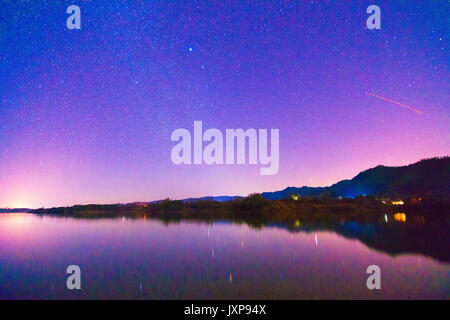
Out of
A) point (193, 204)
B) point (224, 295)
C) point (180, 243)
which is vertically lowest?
point (193, 204)

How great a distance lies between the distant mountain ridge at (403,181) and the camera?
84.6 m

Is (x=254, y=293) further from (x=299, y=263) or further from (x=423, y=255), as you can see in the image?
(x=423, y=255)

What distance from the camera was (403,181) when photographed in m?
101

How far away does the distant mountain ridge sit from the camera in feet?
277

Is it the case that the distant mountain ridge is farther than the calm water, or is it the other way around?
the distant mountain ridge

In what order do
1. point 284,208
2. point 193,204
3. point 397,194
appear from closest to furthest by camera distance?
point 284,208 → point 193,204 → point 397,194

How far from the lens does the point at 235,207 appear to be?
218 ft

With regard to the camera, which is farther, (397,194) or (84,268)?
(397,194)

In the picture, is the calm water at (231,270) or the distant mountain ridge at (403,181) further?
the distant mountain ridge at (403,181)

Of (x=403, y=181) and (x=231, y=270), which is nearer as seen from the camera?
(x=231, y=270)

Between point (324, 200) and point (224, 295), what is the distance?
7068cm

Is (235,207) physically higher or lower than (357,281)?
lower
